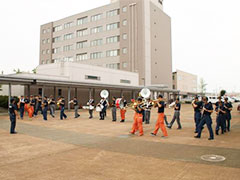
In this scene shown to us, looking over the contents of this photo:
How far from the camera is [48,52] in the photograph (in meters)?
65.9

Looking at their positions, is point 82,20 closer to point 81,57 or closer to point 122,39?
point 81,57

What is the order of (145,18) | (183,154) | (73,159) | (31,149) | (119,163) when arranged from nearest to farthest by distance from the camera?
(119,163), (73,159), (183,154), (31,149), (145,18)

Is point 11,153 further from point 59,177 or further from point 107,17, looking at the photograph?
point 107,17

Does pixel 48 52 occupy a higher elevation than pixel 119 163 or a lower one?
higher

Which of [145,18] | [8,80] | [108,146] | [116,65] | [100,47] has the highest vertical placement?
[145,18]

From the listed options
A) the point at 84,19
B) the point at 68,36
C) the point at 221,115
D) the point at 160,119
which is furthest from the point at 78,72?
the point at 68,36

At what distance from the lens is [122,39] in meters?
53.6

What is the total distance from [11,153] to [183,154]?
5.65m

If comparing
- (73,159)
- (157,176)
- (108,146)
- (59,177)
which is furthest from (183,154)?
(59,177)

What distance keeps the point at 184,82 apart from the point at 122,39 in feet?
152

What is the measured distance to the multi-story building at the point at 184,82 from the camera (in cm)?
8438

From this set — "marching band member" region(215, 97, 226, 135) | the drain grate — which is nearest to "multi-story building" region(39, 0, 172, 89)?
"marching band member" region(215, 97, 226, 135)

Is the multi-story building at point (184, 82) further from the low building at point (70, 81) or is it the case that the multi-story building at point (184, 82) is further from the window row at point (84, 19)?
the low building at point (70, 81)

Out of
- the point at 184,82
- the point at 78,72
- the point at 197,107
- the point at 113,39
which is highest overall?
the point at 113,39
